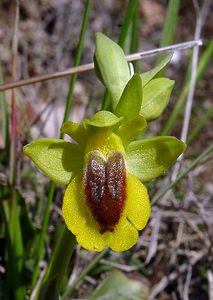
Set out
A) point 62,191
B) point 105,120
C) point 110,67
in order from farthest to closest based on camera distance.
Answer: point 62,191, point 110,67, point 105,120

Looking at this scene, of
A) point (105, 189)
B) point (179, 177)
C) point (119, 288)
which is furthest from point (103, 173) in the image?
point (119, 288)

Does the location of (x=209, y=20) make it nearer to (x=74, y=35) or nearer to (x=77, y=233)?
(x=74, y=35)

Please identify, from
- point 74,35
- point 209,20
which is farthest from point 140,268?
point 209,20

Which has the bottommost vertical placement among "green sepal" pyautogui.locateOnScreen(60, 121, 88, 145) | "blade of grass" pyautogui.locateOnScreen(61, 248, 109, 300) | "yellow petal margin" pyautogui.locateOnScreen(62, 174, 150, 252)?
"blade of grass" pyautogui.locateOnScreen(61, 248, 109, 300)

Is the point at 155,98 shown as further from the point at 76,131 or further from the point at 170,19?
the point at 170,19

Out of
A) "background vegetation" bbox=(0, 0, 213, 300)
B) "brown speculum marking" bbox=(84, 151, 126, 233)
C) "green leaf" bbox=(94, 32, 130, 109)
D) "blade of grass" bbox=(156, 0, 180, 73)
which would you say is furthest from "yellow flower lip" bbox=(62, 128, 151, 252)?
"blade of grass" bbox=(156, 0, 180, 73)

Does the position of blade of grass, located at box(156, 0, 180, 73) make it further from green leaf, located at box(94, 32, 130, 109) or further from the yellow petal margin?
the yellow petal margin
